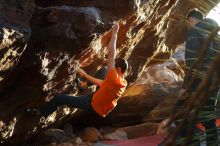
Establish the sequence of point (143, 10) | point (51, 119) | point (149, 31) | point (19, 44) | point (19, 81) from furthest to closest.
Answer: point (149, 31) < point (51, 119) < point (143, 10) < point (19, 81) < point (19, 44)

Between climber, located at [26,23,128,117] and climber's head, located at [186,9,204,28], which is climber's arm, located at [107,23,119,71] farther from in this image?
climber's head, located at [186,9,204,28]

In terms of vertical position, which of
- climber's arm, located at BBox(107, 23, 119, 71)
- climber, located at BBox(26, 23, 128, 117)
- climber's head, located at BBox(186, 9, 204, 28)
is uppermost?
climber's head, located at BBox(186, 9, 204, 28)

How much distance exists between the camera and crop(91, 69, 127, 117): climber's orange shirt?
5.00 metres

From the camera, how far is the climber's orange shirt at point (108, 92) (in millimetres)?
4996

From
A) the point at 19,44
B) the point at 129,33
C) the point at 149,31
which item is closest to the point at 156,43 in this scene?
the point at 149,31

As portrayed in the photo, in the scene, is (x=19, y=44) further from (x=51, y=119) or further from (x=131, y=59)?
(x=131, y=59)

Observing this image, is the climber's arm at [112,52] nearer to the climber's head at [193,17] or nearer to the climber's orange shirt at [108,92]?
the climber's orange shirt at [108,92]

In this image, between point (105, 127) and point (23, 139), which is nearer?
point (23, 139)

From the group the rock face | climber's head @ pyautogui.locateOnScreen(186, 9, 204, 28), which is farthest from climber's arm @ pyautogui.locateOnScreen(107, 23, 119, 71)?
climber's head @ pyautogui.locateOnScreen(186, 9, 204, 28)

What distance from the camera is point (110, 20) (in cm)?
512

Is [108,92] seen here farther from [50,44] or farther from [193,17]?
[193,17]

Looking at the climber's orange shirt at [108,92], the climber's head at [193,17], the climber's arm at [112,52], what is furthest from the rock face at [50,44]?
the climber's orange shirt at [108,92]

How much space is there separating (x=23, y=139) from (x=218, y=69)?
5432mm

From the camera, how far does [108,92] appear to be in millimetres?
5090
